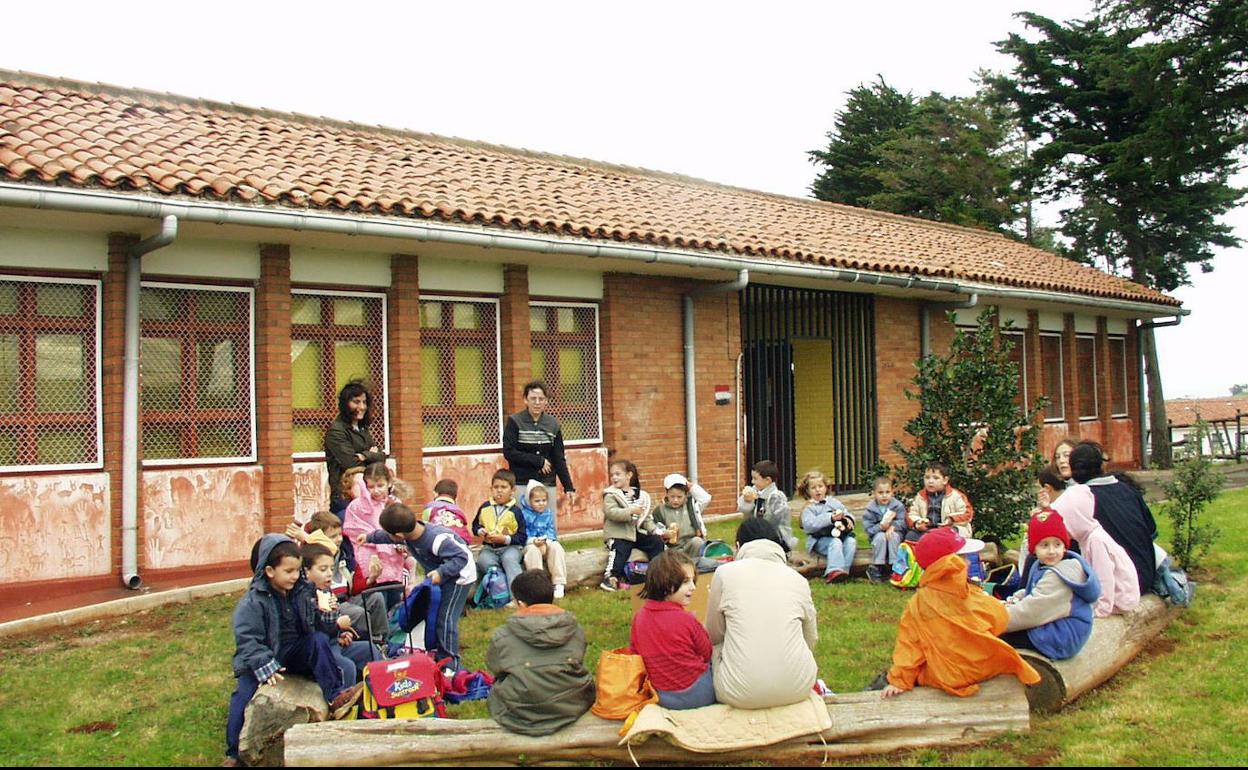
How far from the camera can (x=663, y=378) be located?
1259 cm

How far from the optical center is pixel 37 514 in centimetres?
846

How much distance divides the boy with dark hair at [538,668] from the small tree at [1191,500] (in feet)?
22.6

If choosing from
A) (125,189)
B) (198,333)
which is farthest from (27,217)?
(198,333)

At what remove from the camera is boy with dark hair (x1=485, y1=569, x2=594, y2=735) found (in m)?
5.11

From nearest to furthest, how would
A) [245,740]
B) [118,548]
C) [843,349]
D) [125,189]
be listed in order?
1. [245,740]
2. [125,189]
3. [118,548]
4. [843,349]

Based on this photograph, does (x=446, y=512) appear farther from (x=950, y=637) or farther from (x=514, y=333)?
(x=514, y=333)

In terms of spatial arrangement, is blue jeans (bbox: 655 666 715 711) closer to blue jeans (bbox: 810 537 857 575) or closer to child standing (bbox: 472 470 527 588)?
child standing (bbox: 472 470 527 588)

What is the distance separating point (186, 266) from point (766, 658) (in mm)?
6395

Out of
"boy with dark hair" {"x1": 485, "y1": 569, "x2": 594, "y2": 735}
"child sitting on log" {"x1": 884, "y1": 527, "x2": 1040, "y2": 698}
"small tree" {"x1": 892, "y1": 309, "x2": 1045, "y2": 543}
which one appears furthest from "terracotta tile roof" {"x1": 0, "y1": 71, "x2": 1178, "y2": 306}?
"child sitting on log" {"x1": 884, "y1": 527, "x2": 1040, "y2": 698}

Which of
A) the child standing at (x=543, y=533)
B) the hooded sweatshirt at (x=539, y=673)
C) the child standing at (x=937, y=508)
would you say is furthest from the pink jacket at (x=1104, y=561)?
the child standing at (x=543, y=533)

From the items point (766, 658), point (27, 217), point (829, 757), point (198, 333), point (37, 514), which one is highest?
point (27, 217)

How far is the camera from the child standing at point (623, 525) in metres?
9.10

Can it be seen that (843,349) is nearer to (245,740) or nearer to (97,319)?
(97,319)

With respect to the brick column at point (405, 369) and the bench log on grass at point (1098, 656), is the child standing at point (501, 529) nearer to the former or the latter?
the brick column at point (405, 369)
